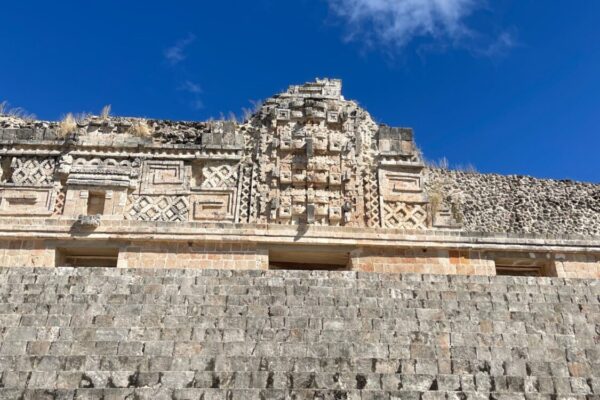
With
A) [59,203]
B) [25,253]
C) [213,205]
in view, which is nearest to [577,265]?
[213,205]

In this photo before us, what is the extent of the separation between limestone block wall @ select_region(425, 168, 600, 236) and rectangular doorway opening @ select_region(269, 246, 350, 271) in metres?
2.71

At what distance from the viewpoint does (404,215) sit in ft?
29.7

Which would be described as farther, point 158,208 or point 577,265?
point 158,208

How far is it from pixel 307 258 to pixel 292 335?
4.02m

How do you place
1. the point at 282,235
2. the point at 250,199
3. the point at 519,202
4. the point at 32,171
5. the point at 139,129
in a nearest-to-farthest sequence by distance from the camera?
the point at 282,235 < the point at 250,199 < the point at 32,171 < the point at 139,129 < the point at 519,202

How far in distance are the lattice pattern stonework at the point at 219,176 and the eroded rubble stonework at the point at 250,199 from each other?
20mm

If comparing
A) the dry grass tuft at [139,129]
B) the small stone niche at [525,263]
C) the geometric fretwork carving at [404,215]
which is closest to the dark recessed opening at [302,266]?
the geometric fretwork carving at [404,215]

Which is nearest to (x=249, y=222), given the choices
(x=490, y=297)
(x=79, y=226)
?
(x=79, y=226)

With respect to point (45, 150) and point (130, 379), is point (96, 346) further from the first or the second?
point (45, 150)

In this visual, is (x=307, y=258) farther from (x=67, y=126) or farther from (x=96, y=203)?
(x=67, y=126)

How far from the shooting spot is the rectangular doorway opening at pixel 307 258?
8.70 metres

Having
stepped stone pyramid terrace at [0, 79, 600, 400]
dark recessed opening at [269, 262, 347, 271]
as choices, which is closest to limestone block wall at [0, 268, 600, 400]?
stepped stone pyramid terrace at [0, 79, 600, 400]

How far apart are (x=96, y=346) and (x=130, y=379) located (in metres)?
0.60

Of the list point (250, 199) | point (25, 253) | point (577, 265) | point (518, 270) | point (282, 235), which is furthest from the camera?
point (518, 270)
